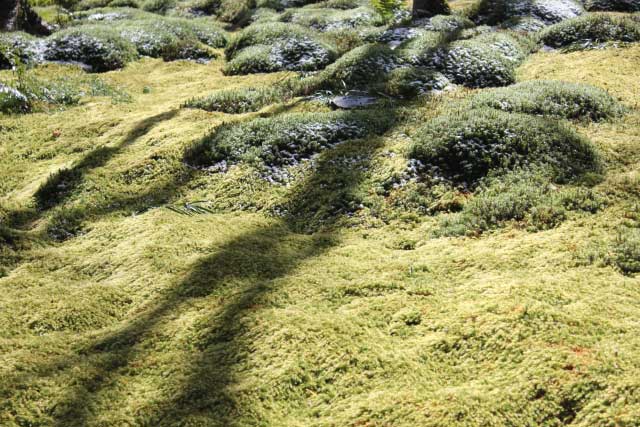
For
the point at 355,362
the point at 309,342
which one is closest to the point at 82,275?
the point at 309,342

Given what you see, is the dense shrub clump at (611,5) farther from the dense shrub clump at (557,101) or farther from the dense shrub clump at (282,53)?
the dense shrub clump at (557,101)

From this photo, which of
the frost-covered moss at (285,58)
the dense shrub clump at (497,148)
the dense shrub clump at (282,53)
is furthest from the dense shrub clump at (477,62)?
the dense shrub clump at (497,148)

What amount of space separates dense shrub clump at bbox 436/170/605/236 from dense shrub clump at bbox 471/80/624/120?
3.65 metres

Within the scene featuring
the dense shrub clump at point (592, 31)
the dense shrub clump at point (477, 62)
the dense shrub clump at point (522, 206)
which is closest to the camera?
the dense shrub clump at point (522, 206)

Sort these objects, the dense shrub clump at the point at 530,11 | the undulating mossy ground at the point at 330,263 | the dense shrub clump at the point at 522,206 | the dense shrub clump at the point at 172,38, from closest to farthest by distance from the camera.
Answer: the undulating mossy ground at the point at 330,263 < the dense shrub clump at the point at 522,206 < the dense shrub clump at the point at 172,38 < the dense shrub clump at the point at 530,11

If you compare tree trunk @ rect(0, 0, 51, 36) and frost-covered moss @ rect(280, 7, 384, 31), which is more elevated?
tree trunk @ rect(0, 0, 51, 36)

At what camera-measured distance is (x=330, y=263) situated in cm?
719

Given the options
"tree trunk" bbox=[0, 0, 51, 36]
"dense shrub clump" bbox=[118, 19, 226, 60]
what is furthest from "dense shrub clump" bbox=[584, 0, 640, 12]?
"tree trunk" bbox=[0, 0, 51, 36]

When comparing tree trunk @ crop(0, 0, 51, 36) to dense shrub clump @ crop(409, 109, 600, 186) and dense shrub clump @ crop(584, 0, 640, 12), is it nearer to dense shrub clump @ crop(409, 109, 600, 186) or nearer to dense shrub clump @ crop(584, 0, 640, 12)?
dense shrub clump @ crop(409, 109, 600, 186)

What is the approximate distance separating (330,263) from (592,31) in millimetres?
16521

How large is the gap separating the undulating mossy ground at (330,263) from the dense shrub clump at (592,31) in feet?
16.9

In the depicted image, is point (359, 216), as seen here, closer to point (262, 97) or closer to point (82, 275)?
point (82, 275)

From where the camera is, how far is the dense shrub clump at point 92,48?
789 inches

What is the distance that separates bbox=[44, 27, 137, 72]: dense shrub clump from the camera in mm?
20031
